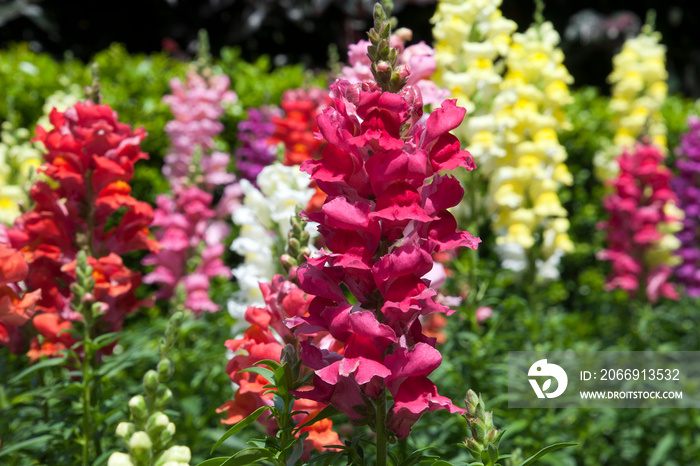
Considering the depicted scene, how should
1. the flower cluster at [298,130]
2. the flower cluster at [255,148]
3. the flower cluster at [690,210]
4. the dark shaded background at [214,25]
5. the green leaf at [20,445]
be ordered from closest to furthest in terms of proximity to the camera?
the green leaf at [20,445] → the flower cluster at [298,130] → the flower cluster at [255,148] → the flower cluster at [690,210] → the dark shaded background at [214,25]

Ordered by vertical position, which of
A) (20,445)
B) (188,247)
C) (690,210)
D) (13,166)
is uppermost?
(690,210)

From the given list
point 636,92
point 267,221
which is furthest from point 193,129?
point 636,92

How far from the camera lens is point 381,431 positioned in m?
1.54

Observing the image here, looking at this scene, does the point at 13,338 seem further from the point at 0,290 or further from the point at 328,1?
the point at 328,1

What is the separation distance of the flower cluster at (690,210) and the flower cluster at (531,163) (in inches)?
80.8

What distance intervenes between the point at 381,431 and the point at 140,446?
555 mm

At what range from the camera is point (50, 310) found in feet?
7.70

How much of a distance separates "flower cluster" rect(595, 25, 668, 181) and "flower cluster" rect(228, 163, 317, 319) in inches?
163

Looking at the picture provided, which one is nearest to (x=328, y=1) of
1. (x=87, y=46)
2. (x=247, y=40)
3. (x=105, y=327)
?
(x=247, y=40)

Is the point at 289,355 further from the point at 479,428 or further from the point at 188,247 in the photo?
the point at 188,247

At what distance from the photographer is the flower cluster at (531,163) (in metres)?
3.96

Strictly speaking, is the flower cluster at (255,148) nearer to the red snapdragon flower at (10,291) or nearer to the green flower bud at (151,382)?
the red snapdragon flower at (10,291)

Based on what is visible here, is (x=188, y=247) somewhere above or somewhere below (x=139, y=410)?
above

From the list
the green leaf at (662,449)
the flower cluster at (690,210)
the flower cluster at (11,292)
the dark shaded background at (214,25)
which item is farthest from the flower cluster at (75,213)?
the dark shaded background at (214,25)
